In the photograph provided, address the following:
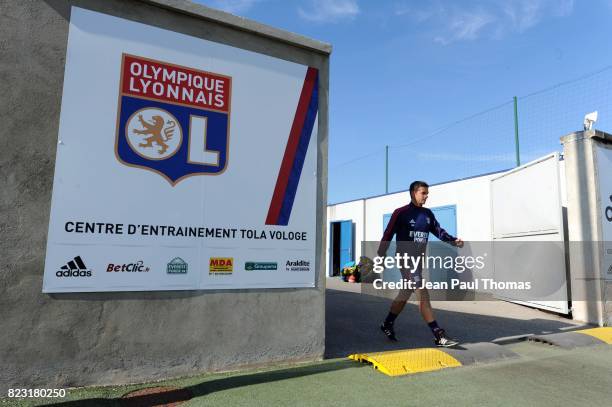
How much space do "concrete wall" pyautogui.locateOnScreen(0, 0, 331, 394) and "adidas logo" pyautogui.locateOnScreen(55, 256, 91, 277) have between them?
0.50 feet

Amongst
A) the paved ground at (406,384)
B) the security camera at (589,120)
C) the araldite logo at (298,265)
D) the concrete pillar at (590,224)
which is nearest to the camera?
the paved ground at (406,384)

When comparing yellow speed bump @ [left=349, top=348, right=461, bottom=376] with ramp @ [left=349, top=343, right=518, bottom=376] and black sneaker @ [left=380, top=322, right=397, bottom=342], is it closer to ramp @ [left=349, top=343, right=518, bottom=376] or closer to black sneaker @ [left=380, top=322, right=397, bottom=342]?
ramp @ [left=349, top=343, right=518, bottom=376]

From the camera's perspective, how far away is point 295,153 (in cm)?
451

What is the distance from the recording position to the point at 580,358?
4598 millimetres

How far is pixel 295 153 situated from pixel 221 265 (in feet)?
4.65

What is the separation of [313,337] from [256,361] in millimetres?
649

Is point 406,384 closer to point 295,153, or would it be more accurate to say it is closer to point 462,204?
point 295,153

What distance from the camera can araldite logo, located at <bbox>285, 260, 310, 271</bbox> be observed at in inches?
171

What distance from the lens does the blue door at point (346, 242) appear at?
17.8 meters

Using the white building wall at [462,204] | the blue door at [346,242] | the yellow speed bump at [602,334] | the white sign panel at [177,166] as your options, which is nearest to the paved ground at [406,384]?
the yellow speed bump at [602,334]

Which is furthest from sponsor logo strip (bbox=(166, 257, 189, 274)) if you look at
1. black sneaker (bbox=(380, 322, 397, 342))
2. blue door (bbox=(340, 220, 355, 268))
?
blue door (bbox=(340, 220, 355, 268))

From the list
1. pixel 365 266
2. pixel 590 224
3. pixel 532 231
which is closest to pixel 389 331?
pixel 590 224

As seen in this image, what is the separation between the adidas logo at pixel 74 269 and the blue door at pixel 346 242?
14.7 m

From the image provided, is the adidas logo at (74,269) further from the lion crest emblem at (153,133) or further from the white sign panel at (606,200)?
the white sign panel at (606,200)
